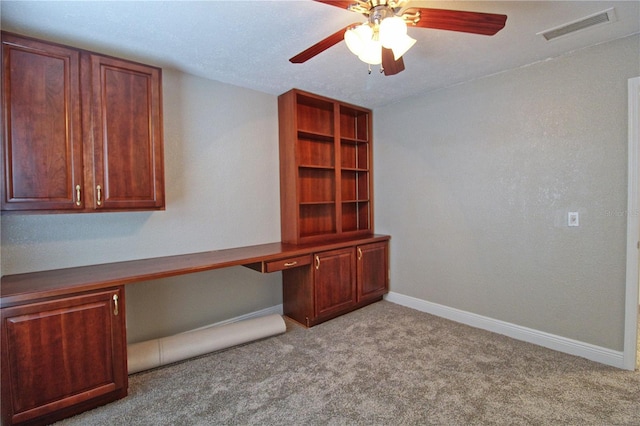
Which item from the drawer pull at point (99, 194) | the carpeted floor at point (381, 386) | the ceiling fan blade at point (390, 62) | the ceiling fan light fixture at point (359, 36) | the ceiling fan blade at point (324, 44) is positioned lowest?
the carpeted floor at point (381, 386)

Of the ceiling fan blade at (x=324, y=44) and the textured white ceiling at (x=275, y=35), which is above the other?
the textured white ceiling at (x=275, y=35)

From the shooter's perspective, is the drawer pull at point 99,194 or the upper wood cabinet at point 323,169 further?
the upper wood cabinet at point 323,169

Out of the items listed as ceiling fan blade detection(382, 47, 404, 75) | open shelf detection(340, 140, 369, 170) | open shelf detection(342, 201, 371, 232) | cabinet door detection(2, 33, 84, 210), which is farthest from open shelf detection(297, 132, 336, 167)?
cabinet door detection(2, 33, 84, 210)

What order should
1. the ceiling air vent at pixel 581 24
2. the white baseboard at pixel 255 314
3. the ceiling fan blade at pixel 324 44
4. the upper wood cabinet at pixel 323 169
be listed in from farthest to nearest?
the upper wood cabinet at pixel 323 169 → the white baseboard at pixel 255 314 → the ceiling air vent at pixel 581 24 → the ceiling fan blade at pixel 324 44

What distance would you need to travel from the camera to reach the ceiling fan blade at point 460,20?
1421 millimetres

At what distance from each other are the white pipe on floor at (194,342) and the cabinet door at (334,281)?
0.46 metres

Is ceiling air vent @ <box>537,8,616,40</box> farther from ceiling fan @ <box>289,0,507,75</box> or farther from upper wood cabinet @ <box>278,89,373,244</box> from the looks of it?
upper wood cabinet @ <box>278,89,373,244</box>

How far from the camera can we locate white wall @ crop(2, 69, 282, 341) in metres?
2.20

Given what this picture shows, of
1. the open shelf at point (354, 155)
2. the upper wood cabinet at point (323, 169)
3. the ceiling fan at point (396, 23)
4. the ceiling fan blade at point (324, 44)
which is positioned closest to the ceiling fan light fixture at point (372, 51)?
the ceiling fan at point (396, 23)

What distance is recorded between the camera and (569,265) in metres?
2.45

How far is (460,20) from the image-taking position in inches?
58.0

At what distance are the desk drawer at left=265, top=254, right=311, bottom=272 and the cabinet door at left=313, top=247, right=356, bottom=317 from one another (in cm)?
12

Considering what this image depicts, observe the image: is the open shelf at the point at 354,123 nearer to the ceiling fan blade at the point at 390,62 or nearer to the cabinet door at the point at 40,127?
the ceiling fan blade at the point at 390,62

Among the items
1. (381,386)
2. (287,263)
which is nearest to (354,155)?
(287,263)
